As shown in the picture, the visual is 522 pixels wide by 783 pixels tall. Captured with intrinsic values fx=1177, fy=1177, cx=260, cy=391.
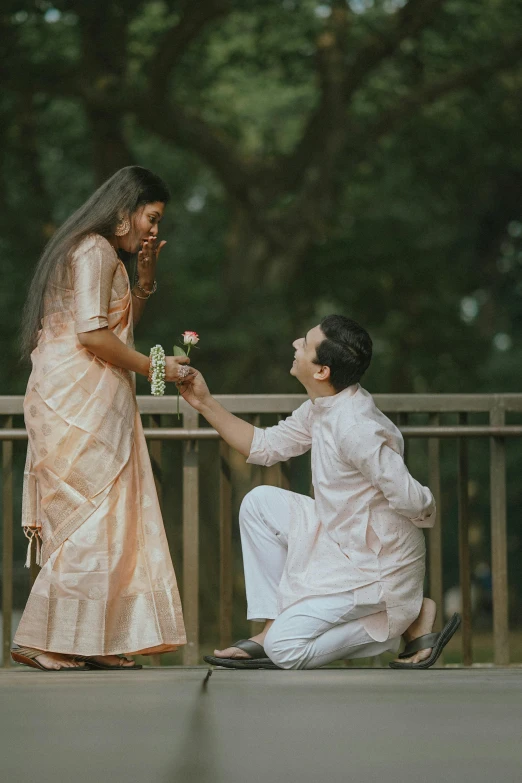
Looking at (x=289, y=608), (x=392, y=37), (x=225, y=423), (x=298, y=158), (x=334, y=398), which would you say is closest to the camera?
(x=289, y=608)

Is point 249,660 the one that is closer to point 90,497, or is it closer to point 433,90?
point 90,497

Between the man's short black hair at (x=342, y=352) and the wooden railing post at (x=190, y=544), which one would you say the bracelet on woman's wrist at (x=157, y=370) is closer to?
the man's short black hair at (x=342, y=352)

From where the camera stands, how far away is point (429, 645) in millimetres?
3562

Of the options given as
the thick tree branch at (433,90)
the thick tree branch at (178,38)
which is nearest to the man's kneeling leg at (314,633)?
the thick tree branch at (178,38)

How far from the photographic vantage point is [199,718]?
2824 mm

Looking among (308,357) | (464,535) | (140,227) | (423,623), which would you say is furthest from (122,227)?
(464,535)

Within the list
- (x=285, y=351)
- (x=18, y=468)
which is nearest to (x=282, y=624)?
(x=285, y=351)

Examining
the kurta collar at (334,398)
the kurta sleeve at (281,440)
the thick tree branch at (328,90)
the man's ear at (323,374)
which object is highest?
the thick tree branch at (328,90)

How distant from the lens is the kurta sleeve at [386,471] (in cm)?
346

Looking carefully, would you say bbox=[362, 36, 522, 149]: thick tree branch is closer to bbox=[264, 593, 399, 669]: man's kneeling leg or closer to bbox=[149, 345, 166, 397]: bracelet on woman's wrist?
bbox=[149, 345, 166, 397]: bracelet on woman's wrist

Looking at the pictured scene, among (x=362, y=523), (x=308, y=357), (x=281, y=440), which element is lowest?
(x=362, y=523)

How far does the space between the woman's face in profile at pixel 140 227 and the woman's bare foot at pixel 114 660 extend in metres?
1.27

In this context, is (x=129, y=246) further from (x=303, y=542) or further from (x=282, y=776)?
(x=282, y=776)

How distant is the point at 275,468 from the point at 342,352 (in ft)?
3.12
